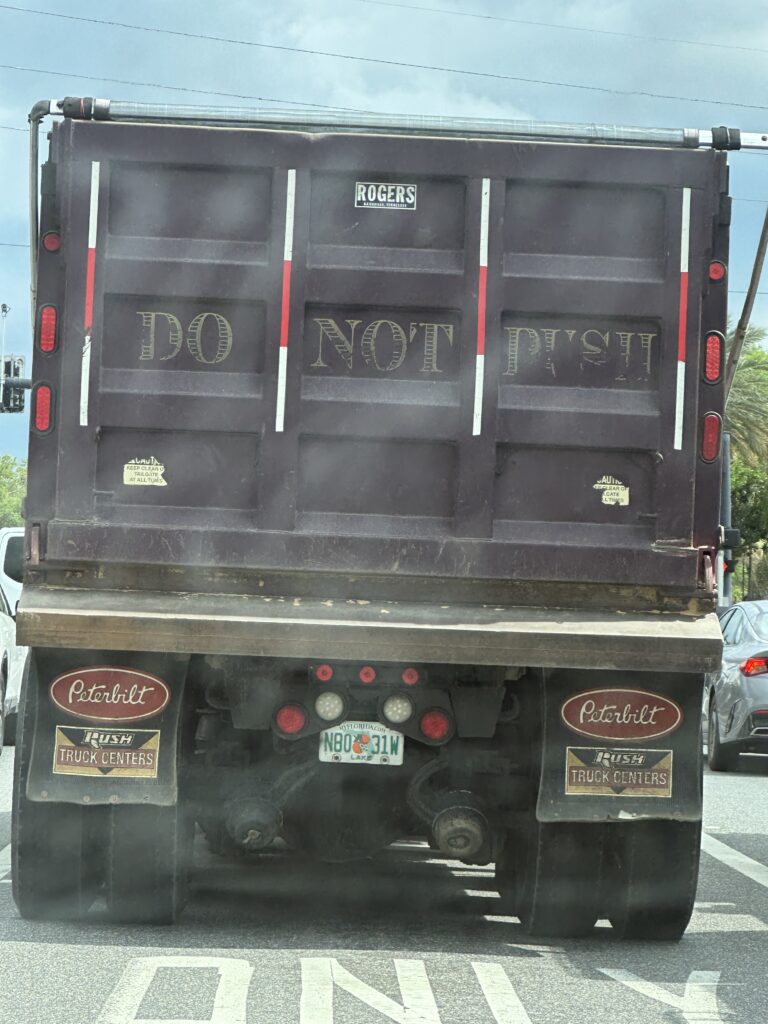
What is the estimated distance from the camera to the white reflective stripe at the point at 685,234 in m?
7.51

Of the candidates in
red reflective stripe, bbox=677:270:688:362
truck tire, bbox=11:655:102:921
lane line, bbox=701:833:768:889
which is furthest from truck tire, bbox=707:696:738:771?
truck tire, bbox=11:655:102:921

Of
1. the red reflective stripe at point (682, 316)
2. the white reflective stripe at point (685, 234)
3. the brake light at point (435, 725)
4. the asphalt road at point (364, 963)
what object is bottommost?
the asphalt road at point (364, 963)

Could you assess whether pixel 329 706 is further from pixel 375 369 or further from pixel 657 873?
pixel 657 873

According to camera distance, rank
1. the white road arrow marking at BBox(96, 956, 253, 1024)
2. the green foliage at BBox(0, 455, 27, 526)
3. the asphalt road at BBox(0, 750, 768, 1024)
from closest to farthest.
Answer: the white road arrow marking at BBox(96, 956, 253, 1024) < the asphalt road at BBox(0, 750, 768, 1024) < the green foliage at BBox(0, 455, 27, 526)

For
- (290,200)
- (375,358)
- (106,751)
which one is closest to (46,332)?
(290,200)

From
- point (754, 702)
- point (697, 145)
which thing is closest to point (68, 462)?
point (697, 145)

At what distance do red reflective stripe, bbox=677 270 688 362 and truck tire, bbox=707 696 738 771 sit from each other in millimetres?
9630

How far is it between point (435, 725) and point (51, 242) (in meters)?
2.52

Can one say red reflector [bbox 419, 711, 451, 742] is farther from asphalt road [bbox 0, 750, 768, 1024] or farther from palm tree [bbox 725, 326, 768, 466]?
palm tree [bbox 725, 326, 768, 466]

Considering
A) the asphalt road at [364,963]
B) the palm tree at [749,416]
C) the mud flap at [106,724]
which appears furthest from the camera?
the palm tree at [749,416]

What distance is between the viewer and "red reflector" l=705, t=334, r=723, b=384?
7520mm

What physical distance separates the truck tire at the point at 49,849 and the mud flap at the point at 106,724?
0.12 m

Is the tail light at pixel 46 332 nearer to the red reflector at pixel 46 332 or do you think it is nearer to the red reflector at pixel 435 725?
the red reflector at pixel 46 332

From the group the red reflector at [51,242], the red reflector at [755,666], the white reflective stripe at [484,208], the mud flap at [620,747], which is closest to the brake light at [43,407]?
the red reflector at [51,242]
